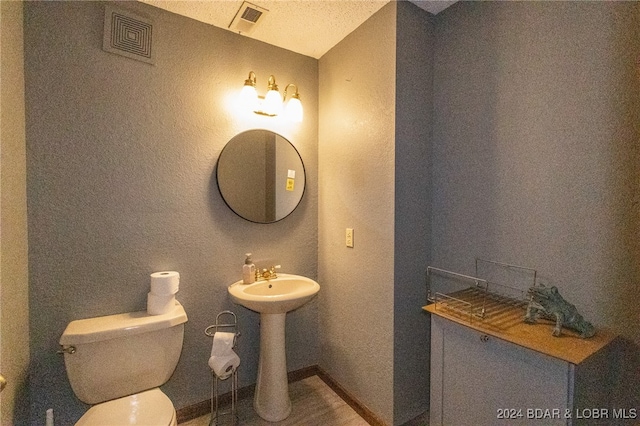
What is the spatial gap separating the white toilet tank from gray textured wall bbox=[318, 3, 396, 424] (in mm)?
962

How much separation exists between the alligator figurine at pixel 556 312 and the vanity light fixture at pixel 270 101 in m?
1.54

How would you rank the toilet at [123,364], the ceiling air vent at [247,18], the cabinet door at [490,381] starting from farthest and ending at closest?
the ceiling air vent at [247,18]
the toilet at [123,364]
the cabinet door at [490,381]

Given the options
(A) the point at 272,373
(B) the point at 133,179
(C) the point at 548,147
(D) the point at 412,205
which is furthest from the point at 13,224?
(C) the point at 548,147

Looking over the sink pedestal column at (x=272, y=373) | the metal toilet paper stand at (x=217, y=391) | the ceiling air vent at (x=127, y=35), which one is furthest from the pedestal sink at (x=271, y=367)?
the ceiling air vent at (x=127, y=35)

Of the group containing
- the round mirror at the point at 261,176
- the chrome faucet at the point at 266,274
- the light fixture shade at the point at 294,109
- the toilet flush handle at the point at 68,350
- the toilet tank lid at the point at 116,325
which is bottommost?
the toilet flush handle at the point at 68,350

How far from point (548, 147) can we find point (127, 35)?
2069 millimetres

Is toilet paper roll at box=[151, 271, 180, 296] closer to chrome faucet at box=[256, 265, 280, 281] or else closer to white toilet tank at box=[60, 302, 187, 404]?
white toilet tank at box=[60, 302, 187, 404]

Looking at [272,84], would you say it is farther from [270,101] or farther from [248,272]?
[248,272]

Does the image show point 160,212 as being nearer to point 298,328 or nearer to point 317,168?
point 317,168

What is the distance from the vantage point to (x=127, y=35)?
1.45 metres

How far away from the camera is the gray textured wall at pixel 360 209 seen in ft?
4.90

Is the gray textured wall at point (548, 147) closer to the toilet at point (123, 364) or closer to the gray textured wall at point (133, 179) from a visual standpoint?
the gray textured wall at point (133, 179)

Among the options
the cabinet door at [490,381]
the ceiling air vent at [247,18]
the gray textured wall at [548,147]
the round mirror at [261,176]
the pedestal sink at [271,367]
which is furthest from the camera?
the round mirror at [261,176]

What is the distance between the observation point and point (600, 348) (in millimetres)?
931
